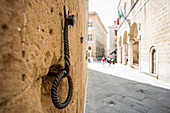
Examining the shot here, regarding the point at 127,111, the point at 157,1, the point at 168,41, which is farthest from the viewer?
the point at 157,1

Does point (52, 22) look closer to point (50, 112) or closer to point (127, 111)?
point (50, 112)

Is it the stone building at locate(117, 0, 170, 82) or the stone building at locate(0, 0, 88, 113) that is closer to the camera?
the stone building at locate(0, 0, 88, 113)

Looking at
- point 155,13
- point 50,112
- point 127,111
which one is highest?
point 155,13

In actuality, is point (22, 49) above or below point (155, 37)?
below

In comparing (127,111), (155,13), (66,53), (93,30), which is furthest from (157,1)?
(93,30)

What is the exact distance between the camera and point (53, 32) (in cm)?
53

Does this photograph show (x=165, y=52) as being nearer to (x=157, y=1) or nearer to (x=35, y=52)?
(x=157, y=1)

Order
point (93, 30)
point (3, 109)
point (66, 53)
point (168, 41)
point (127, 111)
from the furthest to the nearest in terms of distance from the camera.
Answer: point (93, 30) < point (168, 41) < point (127, 111) < point (66, 53) < point (3, 109)

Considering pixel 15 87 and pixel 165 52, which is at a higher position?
pixel 165 52

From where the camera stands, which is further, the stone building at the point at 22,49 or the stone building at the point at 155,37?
the stone building at the point at 155,37

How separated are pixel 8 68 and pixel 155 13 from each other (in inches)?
294

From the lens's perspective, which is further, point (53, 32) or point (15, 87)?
point (53, 32)

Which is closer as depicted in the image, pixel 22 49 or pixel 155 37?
pixel 22 49

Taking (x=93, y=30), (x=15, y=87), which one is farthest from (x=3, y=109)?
(x=93, y=30)
